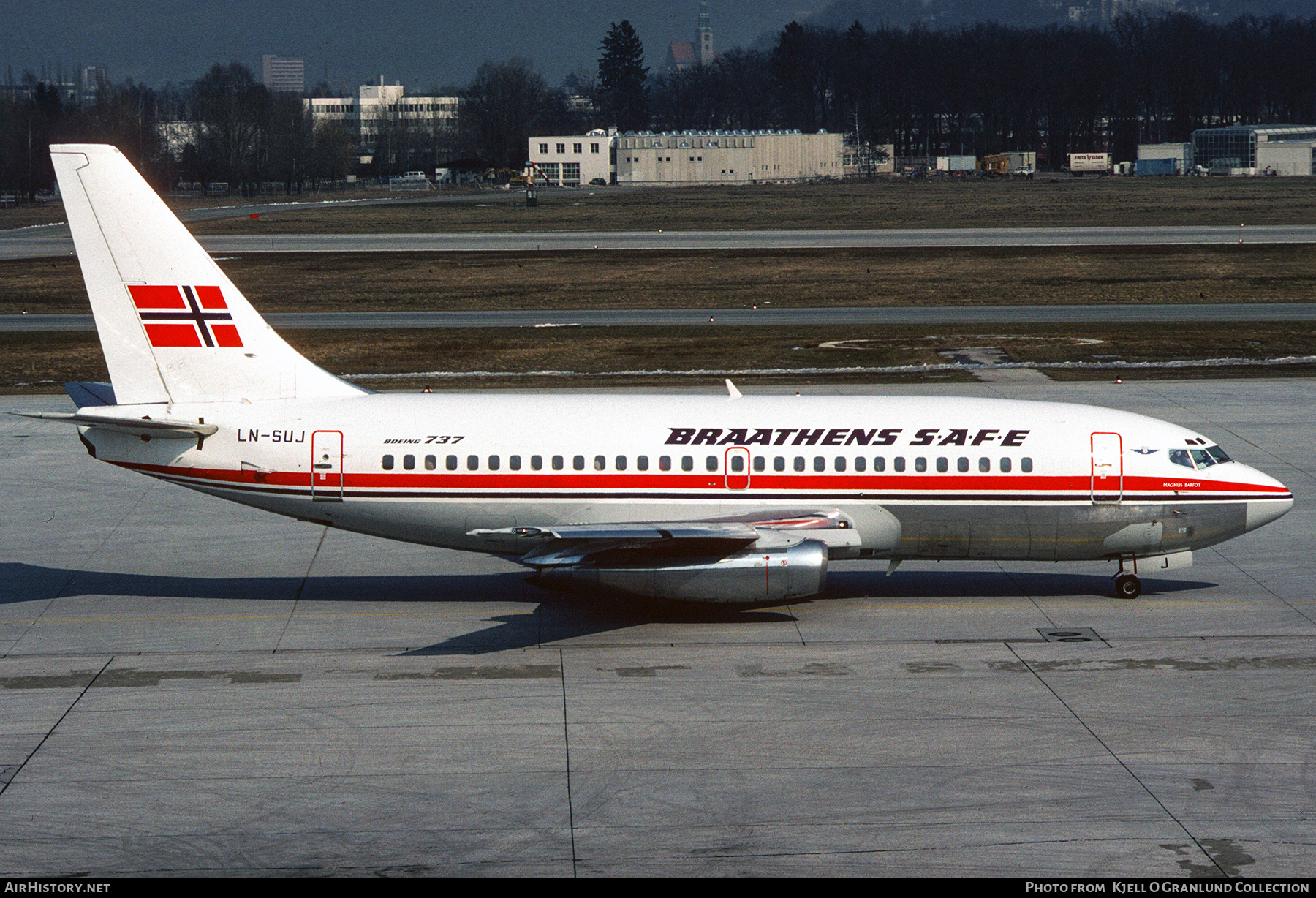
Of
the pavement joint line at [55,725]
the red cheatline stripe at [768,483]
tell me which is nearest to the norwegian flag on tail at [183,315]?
the red cheatline stripe at [768,483]

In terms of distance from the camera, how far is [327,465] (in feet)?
84.3

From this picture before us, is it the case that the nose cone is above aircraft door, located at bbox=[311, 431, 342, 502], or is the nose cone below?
below

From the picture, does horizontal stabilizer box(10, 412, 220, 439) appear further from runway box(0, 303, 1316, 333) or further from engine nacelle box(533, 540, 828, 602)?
runway box(0, 303, 1316, 333)

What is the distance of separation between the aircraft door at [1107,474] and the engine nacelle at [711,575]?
5.68 metres

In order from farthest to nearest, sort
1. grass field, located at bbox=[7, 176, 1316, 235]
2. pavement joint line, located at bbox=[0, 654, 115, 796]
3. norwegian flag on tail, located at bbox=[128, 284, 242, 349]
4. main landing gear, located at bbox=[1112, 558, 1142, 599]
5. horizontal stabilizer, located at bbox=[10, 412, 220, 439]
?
1. grass field, located at bbox=[7, 176, 1316, 235]
2. main landing gear, located at bbox=[1112, 558, 1142, 599]
3. norwegian flag on tail, located at bbox=[128, 284, 242, 349]
4. horizontal stabilizer, located at bbox=[10, 412, 220, 439]
5. pavement joint line, located at bbox=[0, 654, 115, 796]

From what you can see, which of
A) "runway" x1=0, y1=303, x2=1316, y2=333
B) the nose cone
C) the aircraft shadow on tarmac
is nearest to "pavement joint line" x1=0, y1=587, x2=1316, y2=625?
the aircraft shadow on tarmac

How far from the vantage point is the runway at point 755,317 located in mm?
63188

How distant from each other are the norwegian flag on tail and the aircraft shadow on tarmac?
17.3 ft

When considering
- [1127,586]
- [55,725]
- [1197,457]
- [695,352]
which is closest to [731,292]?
[695,352]

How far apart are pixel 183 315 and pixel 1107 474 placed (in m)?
18.2

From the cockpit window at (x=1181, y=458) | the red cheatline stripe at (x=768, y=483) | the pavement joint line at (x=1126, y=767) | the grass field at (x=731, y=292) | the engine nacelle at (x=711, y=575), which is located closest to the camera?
the pavement joint line at (x=1126, y=767)

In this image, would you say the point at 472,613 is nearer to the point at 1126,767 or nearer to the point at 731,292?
the point at 1126,767

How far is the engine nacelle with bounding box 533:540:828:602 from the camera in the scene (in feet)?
78.5

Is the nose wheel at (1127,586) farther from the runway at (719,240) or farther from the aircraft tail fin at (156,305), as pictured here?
the runway at (719,240)
